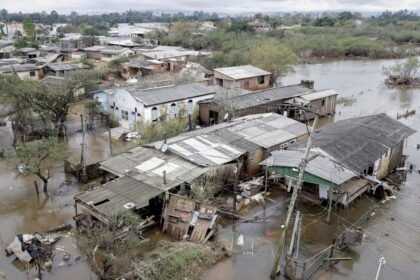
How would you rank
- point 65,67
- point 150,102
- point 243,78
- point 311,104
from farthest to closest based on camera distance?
point 65,67, point 243,78, point 311,104, point 150,102

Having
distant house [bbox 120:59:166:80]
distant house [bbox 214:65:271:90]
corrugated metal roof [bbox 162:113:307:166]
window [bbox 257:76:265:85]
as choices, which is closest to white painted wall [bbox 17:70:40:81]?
distant house [bbox 120:59:166:80]

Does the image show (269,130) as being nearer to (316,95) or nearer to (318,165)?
(318,165)

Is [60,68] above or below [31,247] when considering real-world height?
above

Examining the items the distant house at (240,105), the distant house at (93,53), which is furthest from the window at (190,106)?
the distant house at (93,53)

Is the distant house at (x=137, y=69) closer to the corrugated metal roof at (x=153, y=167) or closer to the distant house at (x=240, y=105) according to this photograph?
the distant house at (x=240, y=105)

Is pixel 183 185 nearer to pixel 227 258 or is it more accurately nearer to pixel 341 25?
pixel 227 258

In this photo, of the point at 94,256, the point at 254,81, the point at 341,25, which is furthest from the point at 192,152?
the point at 341,25

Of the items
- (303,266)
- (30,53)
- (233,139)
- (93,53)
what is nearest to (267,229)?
(303,266)
